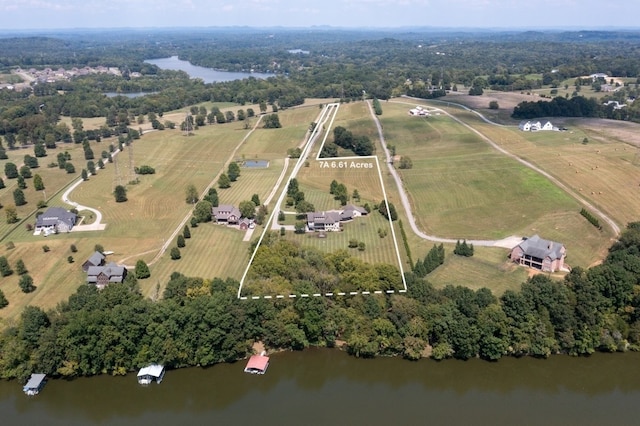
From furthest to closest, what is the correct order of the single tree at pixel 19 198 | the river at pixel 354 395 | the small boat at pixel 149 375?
the single tree at pixel 19 198
the small boat at pixel 149 375
the river at pixel 354 395

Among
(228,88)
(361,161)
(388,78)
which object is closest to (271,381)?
(361,161)

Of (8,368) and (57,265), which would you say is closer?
(8,368)

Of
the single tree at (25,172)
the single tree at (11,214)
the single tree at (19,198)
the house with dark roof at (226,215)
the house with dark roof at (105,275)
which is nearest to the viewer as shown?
the house with dark roof at (105,275)

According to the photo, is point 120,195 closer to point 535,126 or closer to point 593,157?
point 593,157

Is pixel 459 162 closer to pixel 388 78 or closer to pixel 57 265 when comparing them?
pixel 57 265

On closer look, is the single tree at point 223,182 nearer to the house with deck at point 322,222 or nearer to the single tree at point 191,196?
the single tree at point 191,196

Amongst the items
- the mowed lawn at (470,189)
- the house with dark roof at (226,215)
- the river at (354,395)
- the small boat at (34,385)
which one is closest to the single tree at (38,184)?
the house with dark roof at (226,215)
